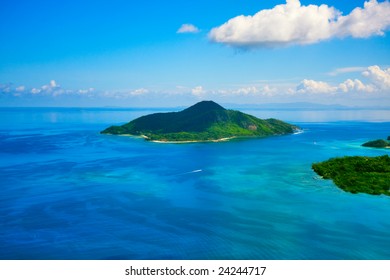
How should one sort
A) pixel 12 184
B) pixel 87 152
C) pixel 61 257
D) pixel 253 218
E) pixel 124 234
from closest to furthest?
pixel 61 257 < pixel 124 234 < pixel 253 218 < pixel 12 184 < pixel 87 152

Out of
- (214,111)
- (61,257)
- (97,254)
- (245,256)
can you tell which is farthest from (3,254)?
(214,111)

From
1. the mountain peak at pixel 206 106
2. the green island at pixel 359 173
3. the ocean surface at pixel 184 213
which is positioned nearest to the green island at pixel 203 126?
the mountain peak at pixel 206 106

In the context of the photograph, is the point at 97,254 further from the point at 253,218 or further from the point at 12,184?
the point at 12,184

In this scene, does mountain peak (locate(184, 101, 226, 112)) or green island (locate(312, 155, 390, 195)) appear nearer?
green island (locate(312, 155, 390, 195))

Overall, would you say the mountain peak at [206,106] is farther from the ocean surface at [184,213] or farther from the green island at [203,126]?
Answer: the ocean surface at [184,213]

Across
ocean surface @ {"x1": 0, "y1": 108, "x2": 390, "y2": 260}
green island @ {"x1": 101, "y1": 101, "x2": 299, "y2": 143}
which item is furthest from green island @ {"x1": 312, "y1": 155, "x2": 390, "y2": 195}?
green island @ {"x1": 101, "y1": 101, "x2": 299, "y2": 143}

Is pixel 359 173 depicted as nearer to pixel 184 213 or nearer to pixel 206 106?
pixel 184 213

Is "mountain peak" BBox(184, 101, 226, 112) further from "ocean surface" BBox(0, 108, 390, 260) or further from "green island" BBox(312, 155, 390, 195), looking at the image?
"green island" BBox(312, 155, 390, 195)
